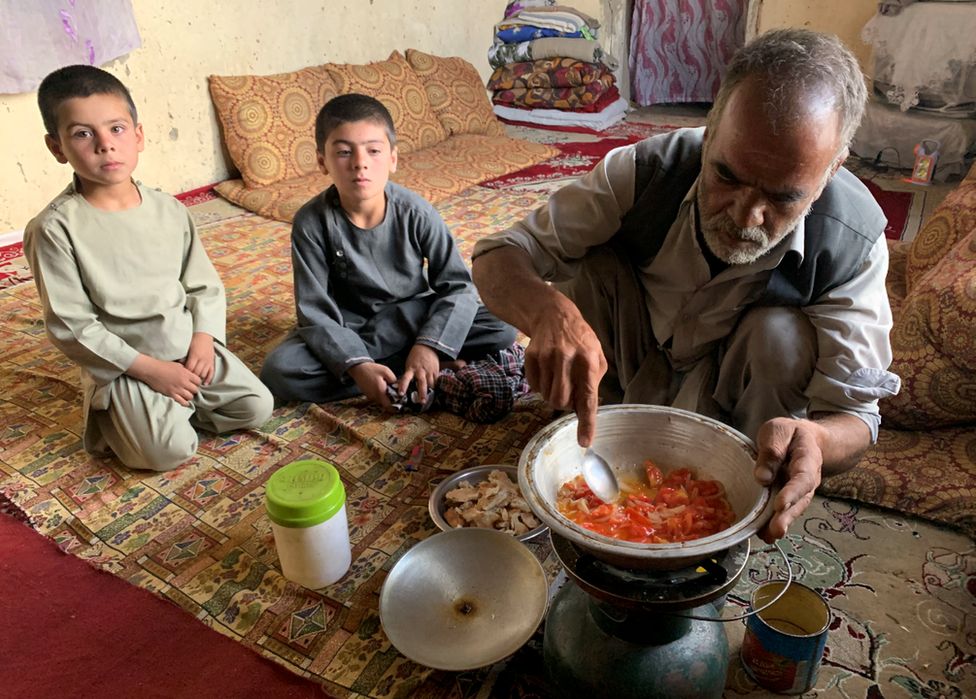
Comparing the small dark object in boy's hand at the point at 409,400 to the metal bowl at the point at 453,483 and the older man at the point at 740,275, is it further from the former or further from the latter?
the older man at the point at 740,275

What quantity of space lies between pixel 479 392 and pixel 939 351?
1.24 meters

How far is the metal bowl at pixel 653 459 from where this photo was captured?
996mm

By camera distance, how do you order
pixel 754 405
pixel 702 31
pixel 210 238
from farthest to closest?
pixel 702 31 → pixel 210 238 → pixel 754 405

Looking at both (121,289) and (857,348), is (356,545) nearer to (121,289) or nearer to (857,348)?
(121,289)

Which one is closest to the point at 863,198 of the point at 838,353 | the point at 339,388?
the point at 838,353

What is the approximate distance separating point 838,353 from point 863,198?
342mm

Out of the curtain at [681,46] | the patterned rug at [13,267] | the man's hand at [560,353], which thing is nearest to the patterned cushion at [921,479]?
the man's hand at [560,353]

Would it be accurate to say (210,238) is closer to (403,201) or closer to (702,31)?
(403,201)

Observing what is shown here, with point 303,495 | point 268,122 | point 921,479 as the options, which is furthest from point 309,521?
point 268,122

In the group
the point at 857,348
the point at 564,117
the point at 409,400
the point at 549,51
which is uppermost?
the point at 857,348

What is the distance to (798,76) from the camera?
1212 mm

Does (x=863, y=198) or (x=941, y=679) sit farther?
(x=863, y=198)

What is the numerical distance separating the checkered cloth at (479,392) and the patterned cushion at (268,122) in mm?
2468

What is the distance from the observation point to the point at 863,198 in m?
1.50
